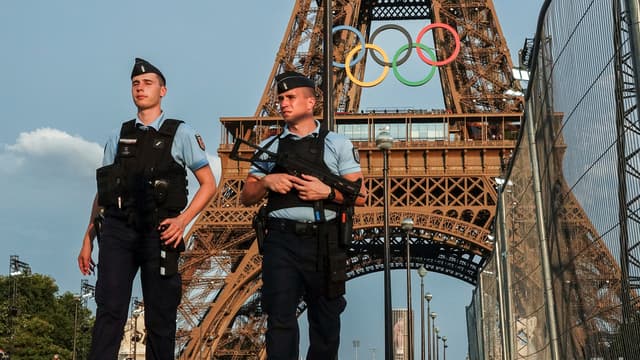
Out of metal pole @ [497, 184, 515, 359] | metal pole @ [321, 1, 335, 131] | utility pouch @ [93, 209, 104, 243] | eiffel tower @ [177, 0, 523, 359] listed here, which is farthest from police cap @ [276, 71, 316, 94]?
eiffel tower @ [177, 0, 523, 359]

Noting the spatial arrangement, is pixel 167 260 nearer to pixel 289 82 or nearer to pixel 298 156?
pixel 298 156

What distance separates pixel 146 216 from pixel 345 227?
124 cm

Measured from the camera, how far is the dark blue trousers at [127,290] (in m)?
5.65

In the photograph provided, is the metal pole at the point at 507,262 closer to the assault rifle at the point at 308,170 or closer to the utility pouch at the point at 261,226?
the assault rifle at the point at 308,170

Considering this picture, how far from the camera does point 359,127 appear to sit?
4419 centimetres

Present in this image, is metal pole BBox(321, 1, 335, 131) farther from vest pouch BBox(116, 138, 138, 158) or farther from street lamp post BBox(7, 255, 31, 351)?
street lamp post BBox(7, 255, 31, 351)

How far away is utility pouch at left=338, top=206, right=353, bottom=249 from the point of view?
5.67 meters

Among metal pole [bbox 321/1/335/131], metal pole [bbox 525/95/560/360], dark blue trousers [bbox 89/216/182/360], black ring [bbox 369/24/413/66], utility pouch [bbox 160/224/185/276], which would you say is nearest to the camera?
dark blue trousers [bbox 89/216/182/360]

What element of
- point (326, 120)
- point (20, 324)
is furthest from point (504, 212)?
point (20, 324)

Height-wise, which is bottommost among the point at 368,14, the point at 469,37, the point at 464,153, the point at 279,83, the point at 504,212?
the point at 279,83

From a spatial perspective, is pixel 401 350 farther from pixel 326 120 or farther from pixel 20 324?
pixel 326 120

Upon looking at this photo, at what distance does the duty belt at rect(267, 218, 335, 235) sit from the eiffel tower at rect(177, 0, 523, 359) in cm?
3238

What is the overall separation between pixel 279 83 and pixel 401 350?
77913mm

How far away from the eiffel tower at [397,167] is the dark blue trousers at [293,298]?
106ft
